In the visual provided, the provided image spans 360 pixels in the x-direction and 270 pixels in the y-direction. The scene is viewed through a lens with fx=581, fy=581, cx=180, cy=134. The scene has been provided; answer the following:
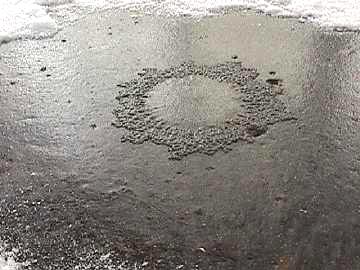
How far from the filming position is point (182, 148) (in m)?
2.38

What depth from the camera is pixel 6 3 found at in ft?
12.1

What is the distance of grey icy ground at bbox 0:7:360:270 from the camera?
1.94 m

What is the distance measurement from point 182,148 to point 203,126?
17cm

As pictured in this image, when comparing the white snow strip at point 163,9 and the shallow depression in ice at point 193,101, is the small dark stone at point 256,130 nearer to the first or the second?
the shallow depression in ice at point 193,101

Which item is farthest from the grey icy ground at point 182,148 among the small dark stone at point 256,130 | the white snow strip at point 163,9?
the white snow strip at point 163,9

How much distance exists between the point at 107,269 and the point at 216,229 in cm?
39

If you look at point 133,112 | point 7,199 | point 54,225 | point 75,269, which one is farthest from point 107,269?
point 133,112

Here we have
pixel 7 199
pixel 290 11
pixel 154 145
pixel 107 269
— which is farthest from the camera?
pixel 290 11

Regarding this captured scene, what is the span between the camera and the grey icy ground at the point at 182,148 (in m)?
1.94

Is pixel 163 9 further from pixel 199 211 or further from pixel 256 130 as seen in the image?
pixel 199 211

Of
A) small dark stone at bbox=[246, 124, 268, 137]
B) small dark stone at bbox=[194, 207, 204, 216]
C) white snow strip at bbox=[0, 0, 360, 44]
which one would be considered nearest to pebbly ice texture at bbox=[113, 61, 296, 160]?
small dark stone at bbox=[246, 124, 268, 137]

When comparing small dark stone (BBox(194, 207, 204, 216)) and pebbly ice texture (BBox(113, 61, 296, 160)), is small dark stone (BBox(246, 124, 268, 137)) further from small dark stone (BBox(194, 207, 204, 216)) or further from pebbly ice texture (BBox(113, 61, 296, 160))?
small dark stone (BBox(194, 207, 204, 216))

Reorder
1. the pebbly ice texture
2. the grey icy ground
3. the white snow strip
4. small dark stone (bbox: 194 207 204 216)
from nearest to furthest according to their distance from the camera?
the grey icy ground, small dark stone (bbox: 194 207 204 216), the pebbly ice texture, the white snow strip

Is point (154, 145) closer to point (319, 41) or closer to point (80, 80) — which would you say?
point (80, 80)
